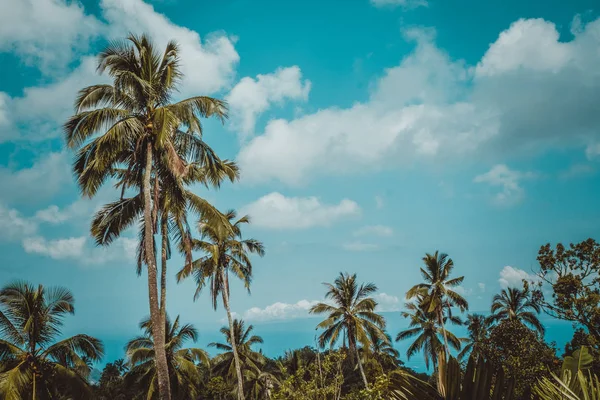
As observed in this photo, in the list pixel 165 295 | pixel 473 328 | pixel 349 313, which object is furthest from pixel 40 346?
pixel 473 328

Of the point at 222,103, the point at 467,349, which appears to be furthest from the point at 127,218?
the point at 467,349

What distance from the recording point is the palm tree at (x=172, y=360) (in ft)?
81.9

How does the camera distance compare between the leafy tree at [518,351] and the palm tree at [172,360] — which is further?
the palm tree at [172,360]

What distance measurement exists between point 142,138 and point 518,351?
1923 centimetres

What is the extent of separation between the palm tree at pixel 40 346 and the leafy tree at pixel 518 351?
732 inches

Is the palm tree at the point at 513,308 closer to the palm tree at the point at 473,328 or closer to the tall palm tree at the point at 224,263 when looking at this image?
the palm tree at the point at 473,328

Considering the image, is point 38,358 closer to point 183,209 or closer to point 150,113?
point 183,209

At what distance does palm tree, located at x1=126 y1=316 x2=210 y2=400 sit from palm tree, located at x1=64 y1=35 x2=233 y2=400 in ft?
47.5

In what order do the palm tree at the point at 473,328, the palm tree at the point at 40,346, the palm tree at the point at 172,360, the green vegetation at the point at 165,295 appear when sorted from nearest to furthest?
the green vegetation at the point at 165,295 < the palm tree at the point at 40,346 < the palm tree at the point at 172,360 < the palm tree at the point at 473,328

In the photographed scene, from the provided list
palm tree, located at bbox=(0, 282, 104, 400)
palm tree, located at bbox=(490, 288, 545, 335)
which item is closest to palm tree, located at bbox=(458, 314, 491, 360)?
palm tree, located at bbox=(490, 288, 545, 335)

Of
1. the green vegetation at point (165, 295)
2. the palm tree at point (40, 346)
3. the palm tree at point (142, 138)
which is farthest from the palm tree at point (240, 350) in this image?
the palm tree at point (142, 138)

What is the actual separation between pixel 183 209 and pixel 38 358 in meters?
9.94

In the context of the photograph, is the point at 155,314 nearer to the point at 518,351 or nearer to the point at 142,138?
the point at 142,138

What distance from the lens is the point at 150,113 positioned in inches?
496
